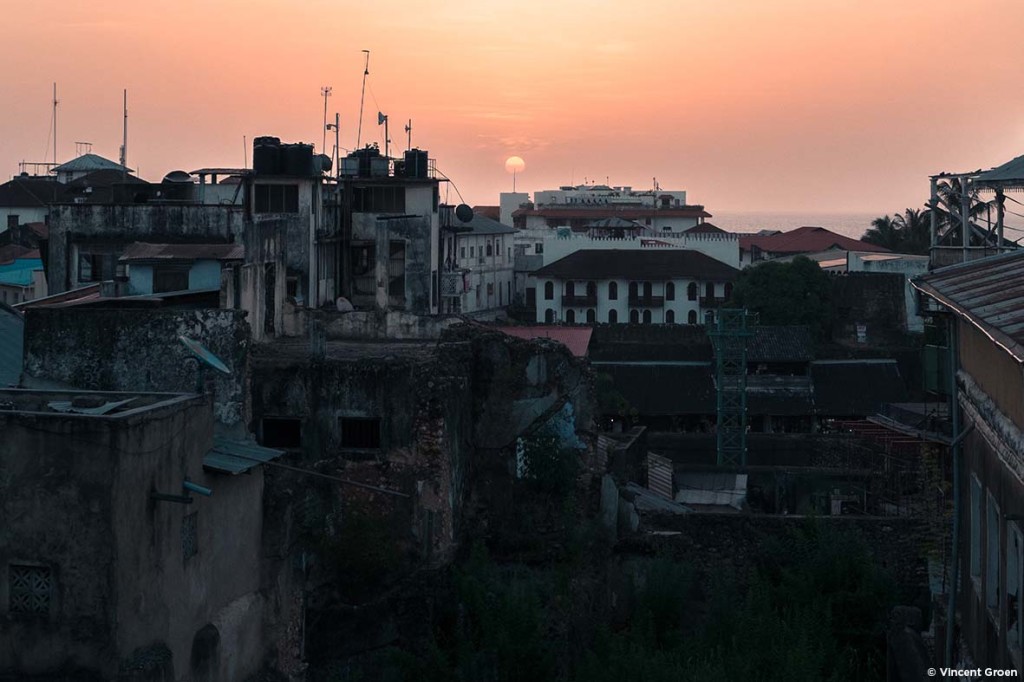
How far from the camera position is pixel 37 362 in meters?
17.7

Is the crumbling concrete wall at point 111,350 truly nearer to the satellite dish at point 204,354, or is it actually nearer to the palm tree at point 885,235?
the satellite dish at point 204,354

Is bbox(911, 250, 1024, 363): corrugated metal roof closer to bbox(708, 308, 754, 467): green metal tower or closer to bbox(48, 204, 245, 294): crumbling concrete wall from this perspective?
bbox(48, 204, 245, 294): crumbling concrete wall

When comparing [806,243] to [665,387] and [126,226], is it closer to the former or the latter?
[665,387]

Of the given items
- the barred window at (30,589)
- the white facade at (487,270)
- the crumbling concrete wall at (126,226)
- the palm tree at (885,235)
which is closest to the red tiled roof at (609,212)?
the palm tree at (885,235)

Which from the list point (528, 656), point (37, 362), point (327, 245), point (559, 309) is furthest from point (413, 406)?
point (559, 309)

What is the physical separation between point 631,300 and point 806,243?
24.0m

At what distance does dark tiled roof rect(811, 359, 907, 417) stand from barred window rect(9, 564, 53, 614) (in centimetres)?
3961

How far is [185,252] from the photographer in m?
25.0

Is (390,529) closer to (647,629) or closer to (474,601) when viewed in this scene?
(474,601)

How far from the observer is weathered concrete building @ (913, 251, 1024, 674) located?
10.3 metres

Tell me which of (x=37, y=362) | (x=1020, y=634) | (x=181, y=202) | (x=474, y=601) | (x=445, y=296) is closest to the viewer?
(x=1020, y=634)

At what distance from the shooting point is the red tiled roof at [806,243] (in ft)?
303

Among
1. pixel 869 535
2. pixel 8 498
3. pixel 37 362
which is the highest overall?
pixel 37 362

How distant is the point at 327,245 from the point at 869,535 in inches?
738
